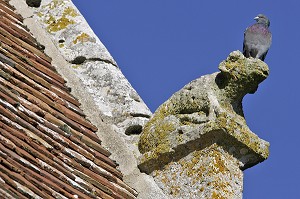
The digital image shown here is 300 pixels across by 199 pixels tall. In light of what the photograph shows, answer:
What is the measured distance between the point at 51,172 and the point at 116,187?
719 millimetres

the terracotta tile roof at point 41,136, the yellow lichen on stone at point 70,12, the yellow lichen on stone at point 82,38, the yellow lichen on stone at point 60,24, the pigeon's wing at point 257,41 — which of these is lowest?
the terracotta tile roof at point 41,136

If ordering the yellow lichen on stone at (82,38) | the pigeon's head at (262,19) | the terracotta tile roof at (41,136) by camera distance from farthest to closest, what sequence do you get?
the pigeon's head at (262,19) → the yellow lichen on stone at (82,38) → the terracotta tile roof at (41,136)

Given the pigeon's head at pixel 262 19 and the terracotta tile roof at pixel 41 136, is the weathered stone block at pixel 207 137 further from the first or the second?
the pigeon's head at pixel 262 19

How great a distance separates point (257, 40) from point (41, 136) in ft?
9.19

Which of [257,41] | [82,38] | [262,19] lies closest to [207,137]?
[82,38]

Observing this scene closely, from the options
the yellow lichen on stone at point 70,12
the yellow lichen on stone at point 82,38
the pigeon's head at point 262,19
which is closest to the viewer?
the yellow lichen on stone at point 82,38

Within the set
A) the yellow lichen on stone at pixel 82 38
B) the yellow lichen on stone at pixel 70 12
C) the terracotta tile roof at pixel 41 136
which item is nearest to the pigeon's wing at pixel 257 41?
the yellow lichen on stone at pixel 82 38

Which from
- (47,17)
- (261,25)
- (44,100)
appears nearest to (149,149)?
(44,100)

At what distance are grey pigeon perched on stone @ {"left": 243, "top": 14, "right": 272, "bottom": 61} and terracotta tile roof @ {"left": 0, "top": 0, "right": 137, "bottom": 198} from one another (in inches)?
65.4

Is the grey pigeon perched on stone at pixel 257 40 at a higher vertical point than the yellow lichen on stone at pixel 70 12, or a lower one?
higher

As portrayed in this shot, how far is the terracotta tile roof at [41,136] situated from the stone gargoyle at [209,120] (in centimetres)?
33

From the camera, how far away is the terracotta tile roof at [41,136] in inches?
252

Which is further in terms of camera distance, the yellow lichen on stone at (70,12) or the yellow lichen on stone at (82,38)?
the yellow lichen on stone at (70,12)

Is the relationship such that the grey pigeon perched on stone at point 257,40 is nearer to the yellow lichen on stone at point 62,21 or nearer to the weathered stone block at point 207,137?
the weathered stone block at point 207,137
